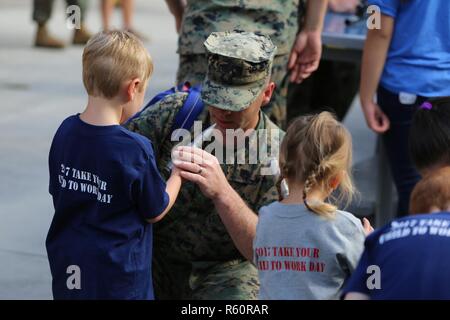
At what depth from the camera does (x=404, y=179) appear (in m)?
4.36

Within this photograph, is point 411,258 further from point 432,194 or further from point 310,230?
point 310,230

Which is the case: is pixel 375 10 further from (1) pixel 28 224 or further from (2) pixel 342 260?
(1) pixel 28 224

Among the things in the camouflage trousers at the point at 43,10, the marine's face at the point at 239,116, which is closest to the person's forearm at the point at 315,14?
the marine's face at the point at 239,116

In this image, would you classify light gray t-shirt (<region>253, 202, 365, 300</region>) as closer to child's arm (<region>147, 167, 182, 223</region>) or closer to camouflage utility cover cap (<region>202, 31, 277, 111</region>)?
child's arm (<region>147, 167, 182, 223</region>)

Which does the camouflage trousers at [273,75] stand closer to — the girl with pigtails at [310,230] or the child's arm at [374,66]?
the child's arm at [374,66]

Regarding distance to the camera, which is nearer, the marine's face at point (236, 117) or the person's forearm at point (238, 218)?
the person's forearm at point (238, 218)

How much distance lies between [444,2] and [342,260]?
1.69 metres

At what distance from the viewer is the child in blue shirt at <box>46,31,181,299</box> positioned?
114 inches

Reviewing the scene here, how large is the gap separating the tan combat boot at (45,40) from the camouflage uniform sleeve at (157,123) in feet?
20.0

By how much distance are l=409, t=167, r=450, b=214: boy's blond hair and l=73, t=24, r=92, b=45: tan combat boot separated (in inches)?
285

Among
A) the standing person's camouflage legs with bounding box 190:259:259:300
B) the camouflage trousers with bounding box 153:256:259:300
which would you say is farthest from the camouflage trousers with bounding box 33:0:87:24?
the standing person's camouflage legs with bounding box 190:259:259:300

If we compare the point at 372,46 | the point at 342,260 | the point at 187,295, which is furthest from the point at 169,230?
the point at 372,46

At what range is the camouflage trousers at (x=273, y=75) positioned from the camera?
4166 mm

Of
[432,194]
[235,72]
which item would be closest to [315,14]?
[235,72]
